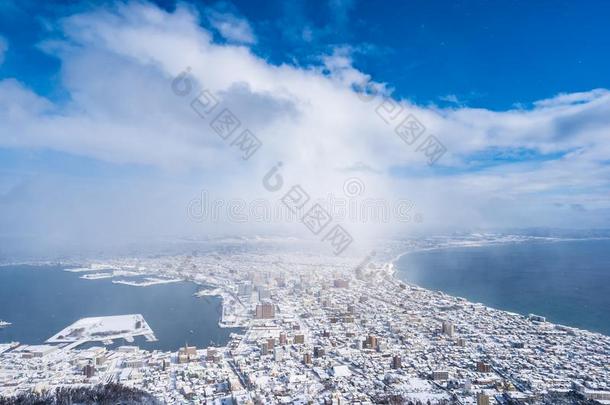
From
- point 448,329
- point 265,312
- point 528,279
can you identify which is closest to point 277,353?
point 265,312

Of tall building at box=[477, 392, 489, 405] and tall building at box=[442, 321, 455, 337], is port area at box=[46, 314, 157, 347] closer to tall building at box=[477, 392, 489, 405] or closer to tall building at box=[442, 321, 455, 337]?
tall building at box=[442, 321, 455, 337]

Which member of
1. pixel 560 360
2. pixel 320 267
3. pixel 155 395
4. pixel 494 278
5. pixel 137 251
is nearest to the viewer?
pixel 155 395

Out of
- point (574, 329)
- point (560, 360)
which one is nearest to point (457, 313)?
point (574, 329)

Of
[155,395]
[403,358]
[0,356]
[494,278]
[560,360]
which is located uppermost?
[494,278]

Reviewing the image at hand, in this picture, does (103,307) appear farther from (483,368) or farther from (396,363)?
(483,368)

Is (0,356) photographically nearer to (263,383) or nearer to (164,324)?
(164,324)

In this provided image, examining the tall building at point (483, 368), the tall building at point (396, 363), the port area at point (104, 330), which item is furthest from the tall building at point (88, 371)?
the tall building at point (483, 368)

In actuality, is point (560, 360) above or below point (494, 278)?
below
